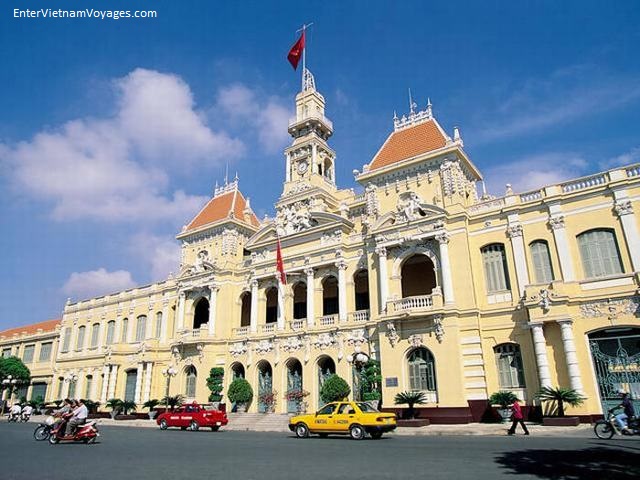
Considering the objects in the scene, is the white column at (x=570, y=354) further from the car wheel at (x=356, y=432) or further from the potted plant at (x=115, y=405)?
the potted plant at (x=115, y=405)

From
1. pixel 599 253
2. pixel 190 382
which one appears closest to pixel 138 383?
pixel 190 382

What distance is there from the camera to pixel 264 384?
32844 mm

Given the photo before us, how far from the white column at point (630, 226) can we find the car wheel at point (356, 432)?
578 inches

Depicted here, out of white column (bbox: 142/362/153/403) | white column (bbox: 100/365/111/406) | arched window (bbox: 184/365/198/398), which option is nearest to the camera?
arched window (bbox: 184/365/198/398)

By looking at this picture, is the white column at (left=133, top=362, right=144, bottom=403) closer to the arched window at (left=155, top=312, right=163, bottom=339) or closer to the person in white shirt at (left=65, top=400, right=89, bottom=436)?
the arched window at (left=155, top=312, right=163, bottom=339)

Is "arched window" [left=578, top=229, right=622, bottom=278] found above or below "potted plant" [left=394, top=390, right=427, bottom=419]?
above

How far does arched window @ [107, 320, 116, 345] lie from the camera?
45.5 metres

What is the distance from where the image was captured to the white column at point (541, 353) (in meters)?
21.7

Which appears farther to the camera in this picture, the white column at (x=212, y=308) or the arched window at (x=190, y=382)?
the arched window at (x=190, y=382)

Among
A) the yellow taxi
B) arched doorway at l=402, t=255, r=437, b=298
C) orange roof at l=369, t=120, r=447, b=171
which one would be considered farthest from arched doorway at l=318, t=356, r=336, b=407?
orange roof at l=369, t=120, r=447, b=171


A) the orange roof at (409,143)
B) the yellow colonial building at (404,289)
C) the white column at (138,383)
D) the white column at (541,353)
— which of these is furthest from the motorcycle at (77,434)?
the white column at (138,383)

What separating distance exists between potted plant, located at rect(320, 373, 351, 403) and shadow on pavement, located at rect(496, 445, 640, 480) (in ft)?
52.3

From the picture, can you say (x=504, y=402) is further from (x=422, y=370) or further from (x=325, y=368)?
(x=325, y=368)

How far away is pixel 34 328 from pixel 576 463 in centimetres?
6452
